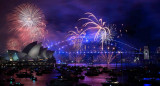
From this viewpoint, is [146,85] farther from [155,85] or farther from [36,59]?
[36,59]

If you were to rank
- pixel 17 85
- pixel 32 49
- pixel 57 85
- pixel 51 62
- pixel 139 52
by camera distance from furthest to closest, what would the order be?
1. pixel 139 52
2. pixel 51 62
3. pixel 32 49
4. pixel 17 85
5. pixel 57 85

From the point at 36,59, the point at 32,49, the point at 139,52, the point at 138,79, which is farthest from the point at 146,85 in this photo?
the point at 139,52

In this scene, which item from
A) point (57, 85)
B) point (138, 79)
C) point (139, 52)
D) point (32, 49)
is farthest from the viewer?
point (139, 52)

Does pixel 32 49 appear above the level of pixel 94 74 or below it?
above

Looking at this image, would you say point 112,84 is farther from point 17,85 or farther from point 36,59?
point 36,59

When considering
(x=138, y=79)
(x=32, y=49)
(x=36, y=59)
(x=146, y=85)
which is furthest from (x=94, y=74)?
(x=36, y=59)

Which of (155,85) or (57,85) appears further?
(155,85)
